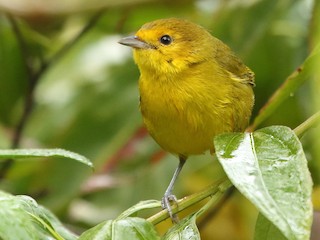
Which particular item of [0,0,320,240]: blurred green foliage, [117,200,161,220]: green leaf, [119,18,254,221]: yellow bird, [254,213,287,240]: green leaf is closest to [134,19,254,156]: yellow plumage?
[119,18,254,221]: yellow bird

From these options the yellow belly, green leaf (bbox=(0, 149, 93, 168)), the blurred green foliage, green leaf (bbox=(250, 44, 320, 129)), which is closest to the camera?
green leaf (bbox=(0, 149, 93, 168))

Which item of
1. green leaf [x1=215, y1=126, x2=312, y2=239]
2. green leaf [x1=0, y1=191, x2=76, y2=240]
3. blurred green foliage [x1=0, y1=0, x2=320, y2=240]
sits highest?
green leaf [x1=215, y1=126, x2=312, y2=239]

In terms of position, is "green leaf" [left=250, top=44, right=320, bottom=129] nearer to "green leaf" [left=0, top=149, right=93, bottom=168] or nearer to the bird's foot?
the bird's foot

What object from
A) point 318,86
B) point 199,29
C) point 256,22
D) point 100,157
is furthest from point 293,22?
point 318,86

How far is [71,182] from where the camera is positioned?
92.3 inches

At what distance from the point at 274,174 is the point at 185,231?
0.67 feet

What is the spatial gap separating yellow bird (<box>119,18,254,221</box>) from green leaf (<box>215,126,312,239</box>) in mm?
425

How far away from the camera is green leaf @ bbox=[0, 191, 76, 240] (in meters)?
1.09

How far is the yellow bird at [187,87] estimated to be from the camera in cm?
185

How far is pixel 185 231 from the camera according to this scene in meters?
1.27

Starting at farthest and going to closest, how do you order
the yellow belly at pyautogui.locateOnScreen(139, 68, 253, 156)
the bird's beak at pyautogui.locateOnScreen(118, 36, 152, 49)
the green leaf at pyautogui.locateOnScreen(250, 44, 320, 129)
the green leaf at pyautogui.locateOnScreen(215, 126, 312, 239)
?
the bird's beak at pyautogui.locateOnScreen(118, 36, 152, 49), the yellow belly at pyautogui.locateOnScreen(139, 68, 253, 156), the green leaf at pyautogui.locateOnScreen(250, 44, 320, 129), the green leaf at pyautogui.locateOnScreen(215, 126, 312, 239)

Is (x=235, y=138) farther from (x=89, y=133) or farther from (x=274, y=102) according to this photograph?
(x=89, y=133)

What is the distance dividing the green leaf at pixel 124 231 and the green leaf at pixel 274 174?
0.17 meters

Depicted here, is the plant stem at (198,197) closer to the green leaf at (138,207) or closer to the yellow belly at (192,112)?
the green leaf at (138,207)
